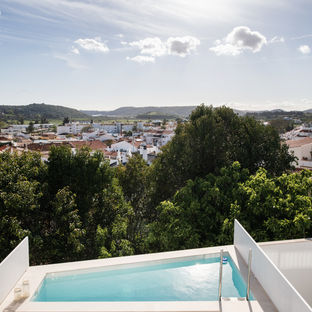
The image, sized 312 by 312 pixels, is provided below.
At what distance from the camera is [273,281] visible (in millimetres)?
4473

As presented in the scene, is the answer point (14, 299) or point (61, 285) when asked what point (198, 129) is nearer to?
point (61, 285)

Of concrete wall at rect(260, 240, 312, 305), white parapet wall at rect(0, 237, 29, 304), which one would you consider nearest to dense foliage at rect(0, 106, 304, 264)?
concrete wall at rect(260, 240, 312, 305)

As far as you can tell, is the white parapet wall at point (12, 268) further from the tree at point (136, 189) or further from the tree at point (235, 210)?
the tree at point (136, 189)

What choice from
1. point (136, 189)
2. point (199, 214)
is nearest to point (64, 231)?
point (199, 214)

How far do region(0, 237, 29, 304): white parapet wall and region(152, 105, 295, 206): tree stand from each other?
254 inches

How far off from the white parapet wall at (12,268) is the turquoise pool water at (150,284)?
1.57 feet

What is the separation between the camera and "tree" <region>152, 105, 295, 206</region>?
34.4ft

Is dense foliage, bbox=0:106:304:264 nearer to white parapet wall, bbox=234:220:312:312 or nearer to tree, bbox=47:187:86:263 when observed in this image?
tree, bbox=47:187:86:263

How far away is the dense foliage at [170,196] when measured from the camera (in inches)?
306

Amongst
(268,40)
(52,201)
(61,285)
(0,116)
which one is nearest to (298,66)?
(268,40)

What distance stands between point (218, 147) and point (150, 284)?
615 centimetres

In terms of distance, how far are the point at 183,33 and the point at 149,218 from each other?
7465 millimetres

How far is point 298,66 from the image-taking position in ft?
45.5

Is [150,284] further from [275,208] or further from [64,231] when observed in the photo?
[275,208]
